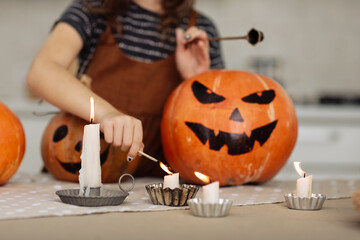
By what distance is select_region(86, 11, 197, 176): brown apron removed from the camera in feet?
3.96

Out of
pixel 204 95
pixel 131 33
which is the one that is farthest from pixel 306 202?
pixel 131 33

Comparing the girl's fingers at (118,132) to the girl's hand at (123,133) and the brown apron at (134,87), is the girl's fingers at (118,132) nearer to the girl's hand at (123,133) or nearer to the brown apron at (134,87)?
the girl's hand at (123,133)

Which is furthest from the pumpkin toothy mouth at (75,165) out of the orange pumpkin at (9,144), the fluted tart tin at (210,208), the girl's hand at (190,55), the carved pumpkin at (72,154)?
the fluted tart tin at (210,208)

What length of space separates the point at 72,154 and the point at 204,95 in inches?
12.3

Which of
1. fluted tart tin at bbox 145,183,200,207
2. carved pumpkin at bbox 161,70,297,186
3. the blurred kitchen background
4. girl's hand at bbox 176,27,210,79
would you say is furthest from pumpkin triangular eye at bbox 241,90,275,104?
the blurred kitchen background

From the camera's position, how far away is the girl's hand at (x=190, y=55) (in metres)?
1.24

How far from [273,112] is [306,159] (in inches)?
55.8

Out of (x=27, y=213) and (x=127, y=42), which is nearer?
(x=27, y=213)

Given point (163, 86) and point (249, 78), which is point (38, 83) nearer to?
point (163, 86)

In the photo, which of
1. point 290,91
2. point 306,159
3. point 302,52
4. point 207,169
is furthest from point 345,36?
point 207,169

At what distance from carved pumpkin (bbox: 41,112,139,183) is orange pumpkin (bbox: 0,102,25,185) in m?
0.10

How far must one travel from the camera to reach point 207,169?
100cm

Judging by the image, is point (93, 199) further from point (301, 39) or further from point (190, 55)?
point (301, 39)

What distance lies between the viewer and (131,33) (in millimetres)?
1284
